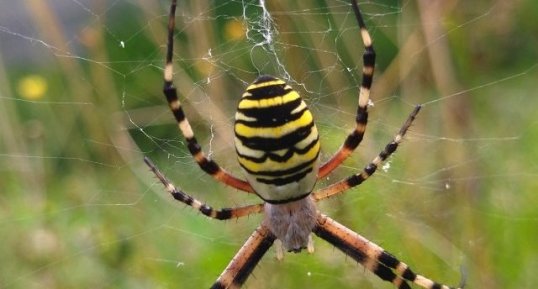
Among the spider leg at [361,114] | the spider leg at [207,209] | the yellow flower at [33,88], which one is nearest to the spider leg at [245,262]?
the spider leg at [207,209]

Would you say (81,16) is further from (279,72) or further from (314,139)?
(314,139)

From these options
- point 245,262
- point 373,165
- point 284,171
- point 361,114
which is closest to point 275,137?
point 284,171

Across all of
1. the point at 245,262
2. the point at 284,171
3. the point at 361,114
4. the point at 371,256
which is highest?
the point at 361,114

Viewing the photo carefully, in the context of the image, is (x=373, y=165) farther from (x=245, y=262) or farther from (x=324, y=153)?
(x=245, y=262)

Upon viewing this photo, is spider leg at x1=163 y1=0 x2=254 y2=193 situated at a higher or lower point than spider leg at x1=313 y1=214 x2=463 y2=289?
higher

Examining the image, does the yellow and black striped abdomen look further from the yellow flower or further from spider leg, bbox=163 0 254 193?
the yellow flower

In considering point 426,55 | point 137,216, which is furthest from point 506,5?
point 137,216

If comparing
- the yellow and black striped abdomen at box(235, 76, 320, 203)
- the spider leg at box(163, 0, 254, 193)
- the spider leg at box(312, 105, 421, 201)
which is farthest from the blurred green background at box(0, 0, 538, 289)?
the yellow and black striped abdomen at box(235, 76, 320, 203)
